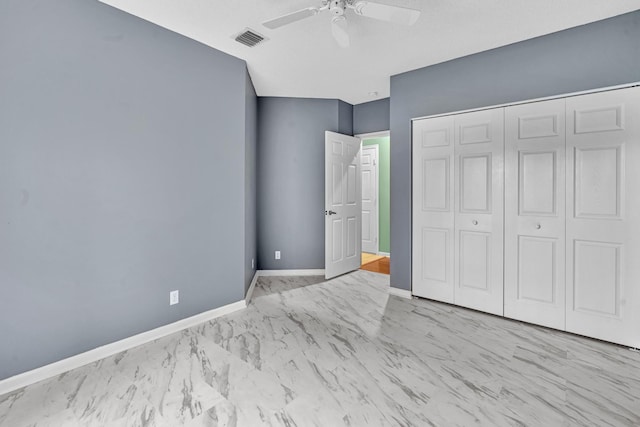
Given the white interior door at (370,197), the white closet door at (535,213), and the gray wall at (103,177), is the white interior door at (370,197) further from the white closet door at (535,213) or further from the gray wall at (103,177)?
the gray wall at (103,177)

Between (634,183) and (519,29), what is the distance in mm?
1516

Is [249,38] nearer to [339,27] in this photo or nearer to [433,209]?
[339,27]

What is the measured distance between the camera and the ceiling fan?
1894 mm

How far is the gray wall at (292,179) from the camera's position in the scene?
14.7ft

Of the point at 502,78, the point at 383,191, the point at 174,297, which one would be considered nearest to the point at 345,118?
the point at 383,191

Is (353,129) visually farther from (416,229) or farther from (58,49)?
(58,49)

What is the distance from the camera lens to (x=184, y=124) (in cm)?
274

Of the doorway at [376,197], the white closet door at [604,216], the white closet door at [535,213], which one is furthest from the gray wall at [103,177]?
the doorway at [376,197]

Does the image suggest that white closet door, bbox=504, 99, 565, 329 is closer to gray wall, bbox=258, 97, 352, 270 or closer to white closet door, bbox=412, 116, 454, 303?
white closet door, bbox=412, 116, 454, 303

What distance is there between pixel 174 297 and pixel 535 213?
3.28m

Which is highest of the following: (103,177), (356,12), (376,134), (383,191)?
(356,12)

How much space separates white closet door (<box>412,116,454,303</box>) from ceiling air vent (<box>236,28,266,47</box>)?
1.84 meters

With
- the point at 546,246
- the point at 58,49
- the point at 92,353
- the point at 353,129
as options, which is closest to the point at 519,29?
the point at 546,246

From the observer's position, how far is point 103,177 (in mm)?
2256
